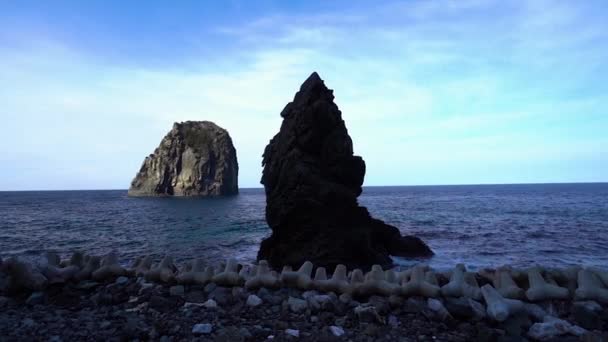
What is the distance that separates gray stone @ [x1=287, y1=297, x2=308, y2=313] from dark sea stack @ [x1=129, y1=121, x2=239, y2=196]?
136 metres

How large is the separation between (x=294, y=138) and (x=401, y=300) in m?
14.7

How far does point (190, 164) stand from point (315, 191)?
126552 millimetres

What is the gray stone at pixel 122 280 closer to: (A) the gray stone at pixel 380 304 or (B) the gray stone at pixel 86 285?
(B) the gray stone at pixel 86 285

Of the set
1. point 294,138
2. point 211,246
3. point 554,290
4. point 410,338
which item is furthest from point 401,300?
point 211,246

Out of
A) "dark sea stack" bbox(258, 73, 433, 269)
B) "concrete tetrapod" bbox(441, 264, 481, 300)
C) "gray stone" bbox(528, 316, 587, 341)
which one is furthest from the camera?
"dark sea stack" bbox(258, 73, 433, 269)

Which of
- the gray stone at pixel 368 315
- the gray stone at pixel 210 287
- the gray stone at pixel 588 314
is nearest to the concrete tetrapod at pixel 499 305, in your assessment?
the gray stone at pixel 588 314

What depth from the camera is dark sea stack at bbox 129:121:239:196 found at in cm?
13912

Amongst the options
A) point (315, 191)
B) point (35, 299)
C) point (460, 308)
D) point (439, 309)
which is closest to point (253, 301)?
point (439, 309)

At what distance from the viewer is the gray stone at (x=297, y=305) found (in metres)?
5.93

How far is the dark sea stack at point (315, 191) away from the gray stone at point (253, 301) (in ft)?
37.8

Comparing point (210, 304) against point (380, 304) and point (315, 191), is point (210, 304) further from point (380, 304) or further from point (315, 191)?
point (315, 191)

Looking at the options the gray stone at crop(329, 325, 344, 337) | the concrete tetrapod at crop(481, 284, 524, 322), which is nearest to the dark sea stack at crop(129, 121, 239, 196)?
the gray stone at crop(329, 325, 344, 337)

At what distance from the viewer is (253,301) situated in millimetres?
6145

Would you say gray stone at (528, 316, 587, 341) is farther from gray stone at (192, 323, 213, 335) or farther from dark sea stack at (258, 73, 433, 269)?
dark sea stack at (258, 73, 433, 269)
